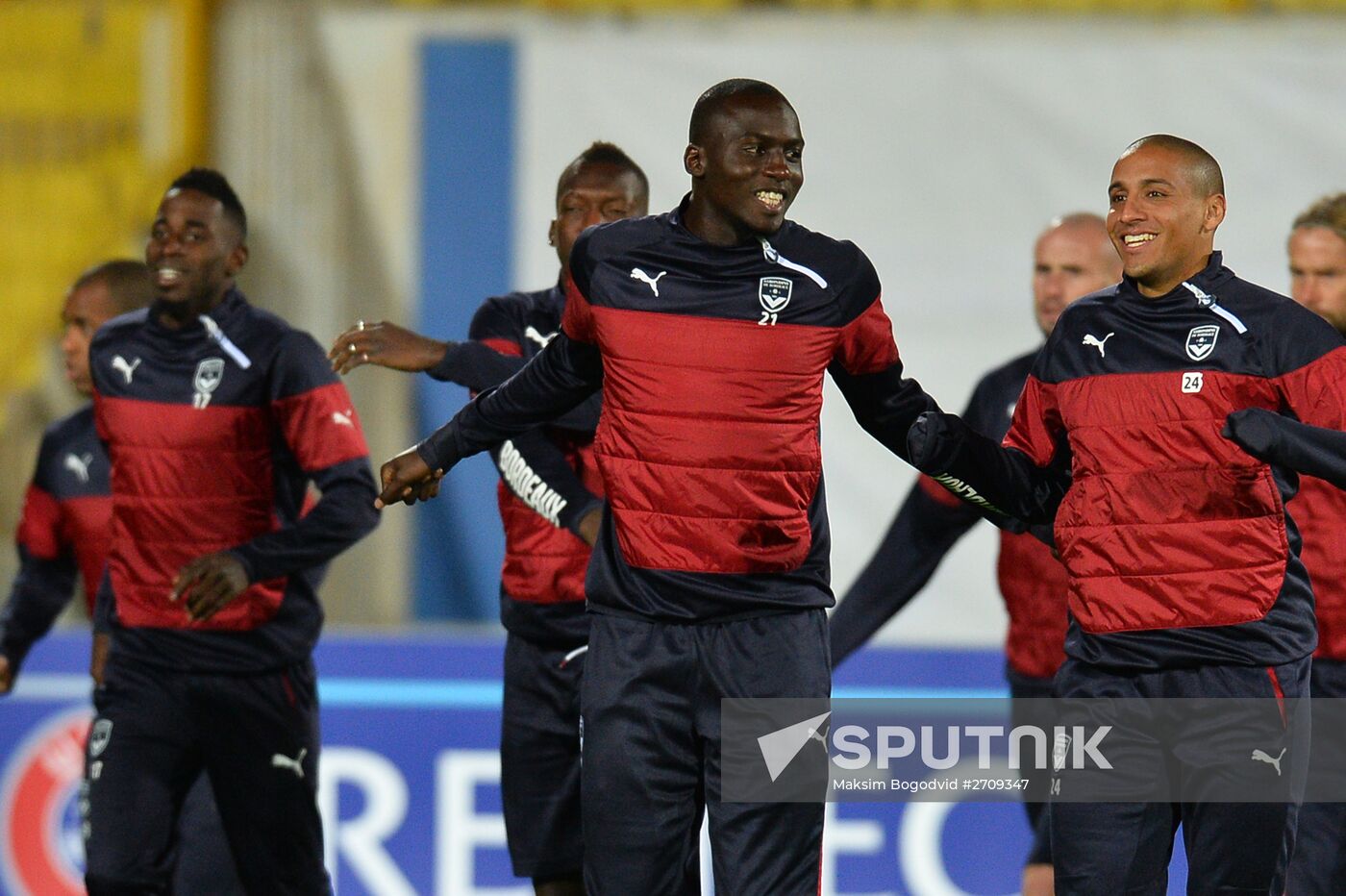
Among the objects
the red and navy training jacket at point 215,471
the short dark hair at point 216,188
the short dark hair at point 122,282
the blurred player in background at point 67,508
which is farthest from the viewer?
the short dark hair at point 122,282

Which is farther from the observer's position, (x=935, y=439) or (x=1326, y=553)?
(x=1326, y=553)

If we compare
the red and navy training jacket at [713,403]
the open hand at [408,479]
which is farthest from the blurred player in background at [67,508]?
the red and navy training jacket at [713,403]

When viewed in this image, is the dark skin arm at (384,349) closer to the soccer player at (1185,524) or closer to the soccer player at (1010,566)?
the soccer player at (1010,566)

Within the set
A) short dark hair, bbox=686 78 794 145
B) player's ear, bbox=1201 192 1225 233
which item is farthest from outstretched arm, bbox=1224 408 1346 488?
short dark hair, bbox=686 78 794 145

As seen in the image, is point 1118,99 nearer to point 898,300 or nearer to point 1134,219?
point 898,300

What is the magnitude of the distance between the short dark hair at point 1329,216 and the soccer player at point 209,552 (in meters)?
2.48

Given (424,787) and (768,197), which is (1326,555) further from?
(424,787)

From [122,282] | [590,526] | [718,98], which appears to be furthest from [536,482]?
[122,282]

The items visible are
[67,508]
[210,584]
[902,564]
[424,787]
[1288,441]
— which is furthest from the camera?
[424,787]

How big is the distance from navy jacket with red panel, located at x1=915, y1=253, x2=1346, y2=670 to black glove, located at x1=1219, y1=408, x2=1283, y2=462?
135mm

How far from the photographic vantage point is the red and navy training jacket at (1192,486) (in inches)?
141

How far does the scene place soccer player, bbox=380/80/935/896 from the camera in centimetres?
354

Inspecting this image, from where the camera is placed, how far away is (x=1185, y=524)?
11.8 feet

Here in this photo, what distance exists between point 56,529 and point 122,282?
0.74 m
